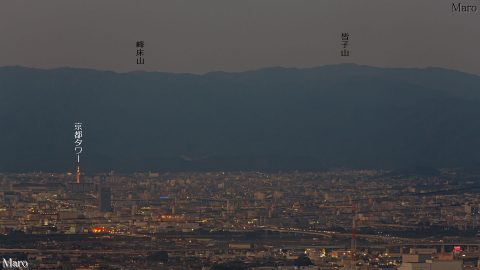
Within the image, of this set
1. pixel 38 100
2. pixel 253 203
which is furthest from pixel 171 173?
pixel 38 100

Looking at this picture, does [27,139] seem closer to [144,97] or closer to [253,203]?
[144,97]

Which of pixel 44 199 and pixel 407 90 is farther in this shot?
pixel 407 90

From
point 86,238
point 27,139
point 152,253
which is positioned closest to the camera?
point 152,253

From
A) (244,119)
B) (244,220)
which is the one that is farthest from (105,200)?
(244,119)

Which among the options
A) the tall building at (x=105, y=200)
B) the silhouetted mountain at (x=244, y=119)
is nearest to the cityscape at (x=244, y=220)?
the tall building at (x=105, y=200)

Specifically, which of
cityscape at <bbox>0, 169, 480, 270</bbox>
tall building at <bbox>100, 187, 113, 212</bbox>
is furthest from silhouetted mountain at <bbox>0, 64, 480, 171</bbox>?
tall building at <bbox>100, 187, 113, 212</bbox>

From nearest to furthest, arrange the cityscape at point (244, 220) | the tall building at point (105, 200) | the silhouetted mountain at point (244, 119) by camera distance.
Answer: the cityscape at point (244, 220) → the tall building at point (105, 200) → the silhouetted mountain at point (244, 119)

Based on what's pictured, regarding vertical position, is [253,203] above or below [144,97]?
below

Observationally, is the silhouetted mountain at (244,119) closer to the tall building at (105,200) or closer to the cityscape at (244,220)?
the cityscape at (244,220)
